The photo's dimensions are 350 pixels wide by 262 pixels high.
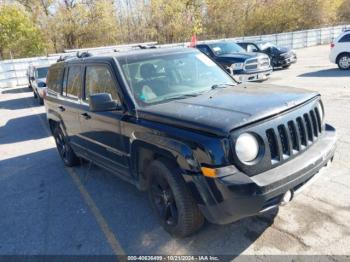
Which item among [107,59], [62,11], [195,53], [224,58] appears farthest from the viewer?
[62,11]

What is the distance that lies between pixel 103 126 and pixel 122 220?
1.19m

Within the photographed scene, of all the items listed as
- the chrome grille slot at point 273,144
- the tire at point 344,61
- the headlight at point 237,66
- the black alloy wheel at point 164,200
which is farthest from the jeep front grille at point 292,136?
the tire at point 344,61

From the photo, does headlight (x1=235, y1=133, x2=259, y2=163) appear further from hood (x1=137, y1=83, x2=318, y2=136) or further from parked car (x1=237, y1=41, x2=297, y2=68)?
parked car (x1=237, y1=41, x2=297, y2=68)

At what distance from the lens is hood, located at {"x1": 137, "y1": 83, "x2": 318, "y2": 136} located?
2.92 m

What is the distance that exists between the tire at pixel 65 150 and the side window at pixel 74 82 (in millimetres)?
987

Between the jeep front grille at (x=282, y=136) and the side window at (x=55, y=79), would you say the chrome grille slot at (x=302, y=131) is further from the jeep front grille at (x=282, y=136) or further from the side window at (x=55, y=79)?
the side window at (x=55, y=79)

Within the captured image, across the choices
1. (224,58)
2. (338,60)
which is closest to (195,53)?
(224,58)

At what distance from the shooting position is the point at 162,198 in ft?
12.0

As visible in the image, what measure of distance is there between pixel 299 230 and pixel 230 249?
2.47 ft

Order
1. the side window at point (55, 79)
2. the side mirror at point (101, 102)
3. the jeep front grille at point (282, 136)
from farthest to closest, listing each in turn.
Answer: the side window at point (55, 79)
the side mirror at point (101, 102)
the jeep front grille at point (282, 136)

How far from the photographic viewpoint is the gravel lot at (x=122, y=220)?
335cm

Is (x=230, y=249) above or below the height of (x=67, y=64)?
below

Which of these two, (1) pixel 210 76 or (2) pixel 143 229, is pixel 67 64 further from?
(2) pixel 143 229

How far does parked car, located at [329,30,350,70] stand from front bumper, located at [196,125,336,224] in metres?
12.8
